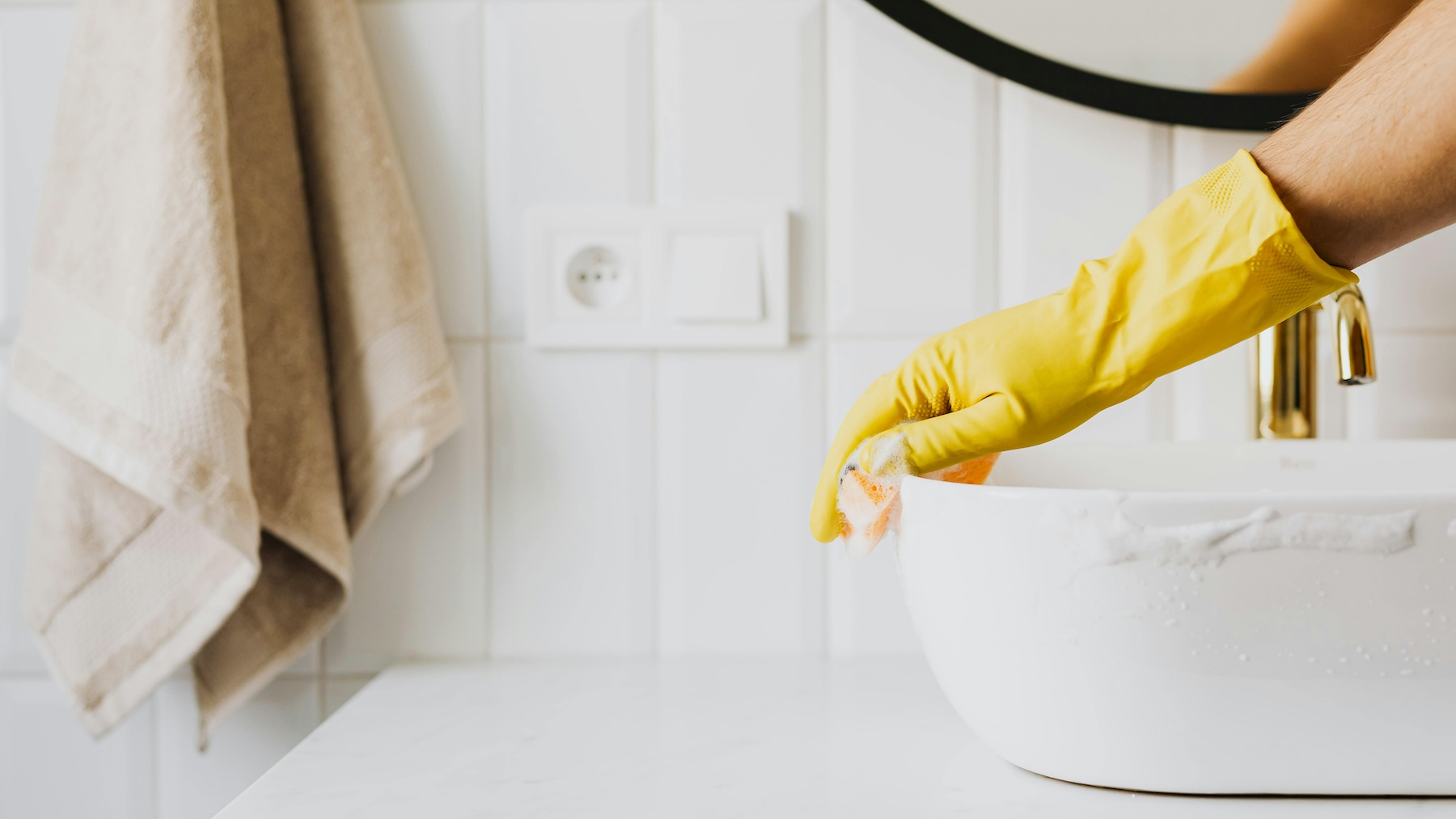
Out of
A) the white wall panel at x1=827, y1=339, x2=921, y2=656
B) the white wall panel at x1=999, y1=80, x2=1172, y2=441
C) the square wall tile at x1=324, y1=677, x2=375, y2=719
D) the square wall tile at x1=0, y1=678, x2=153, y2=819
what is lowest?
the square wall tile at x1=0, y1=678, x2=153, y2=819

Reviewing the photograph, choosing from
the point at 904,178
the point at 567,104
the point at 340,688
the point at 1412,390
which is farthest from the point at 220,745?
the point at 1412,390

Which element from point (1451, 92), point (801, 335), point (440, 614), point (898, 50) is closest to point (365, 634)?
point (440, 614)

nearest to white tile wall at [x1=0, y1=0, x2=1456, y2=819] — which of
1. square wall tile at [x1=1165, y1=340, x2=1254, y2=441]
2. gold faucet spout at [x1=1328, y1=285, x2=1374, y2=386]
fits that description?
square wall tile at [x1=1165, y1=340, x2=1254, y2=441]

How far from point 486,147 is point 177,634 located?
0.41m

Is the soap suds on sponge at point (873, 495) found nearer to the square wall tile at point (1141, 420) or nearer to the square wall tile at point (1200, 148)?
the square wall tile at point (1141, 420)

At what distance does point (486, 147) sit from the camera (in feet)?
2.38

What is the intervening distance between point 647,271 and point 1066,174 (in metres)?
0.33

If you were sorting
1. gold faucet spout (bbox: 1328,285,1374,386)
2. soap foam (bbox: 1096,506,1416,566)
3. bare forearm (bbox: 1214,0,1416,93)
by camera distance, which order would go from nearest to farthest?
soap foam (bbox: 1096,506,1416,566)
gold faucet spout (bbox: 1328,285,1374,386)
bare forearm (bbox: 1214,0,1416,93)

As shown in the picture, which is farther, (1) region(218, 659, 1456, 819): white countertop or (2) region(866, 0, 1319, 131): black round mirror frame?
(2) region(866, 0, 1319, 131): black round mirror frame

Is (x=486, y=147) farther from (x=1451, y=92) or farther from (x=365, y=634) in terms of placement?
(x=1451, y=92)

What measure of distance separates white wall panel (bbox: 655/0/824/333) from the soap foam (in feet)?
1.18

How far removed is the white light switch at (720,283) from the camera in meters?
0.70

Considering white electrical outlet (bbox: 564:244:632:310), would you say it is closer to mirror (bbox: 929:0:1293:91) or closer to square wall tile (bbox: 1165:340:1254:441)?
mirror (bbox: 929:0:1293:91)

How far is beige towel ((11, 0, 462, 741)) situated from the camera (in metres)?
0.58
